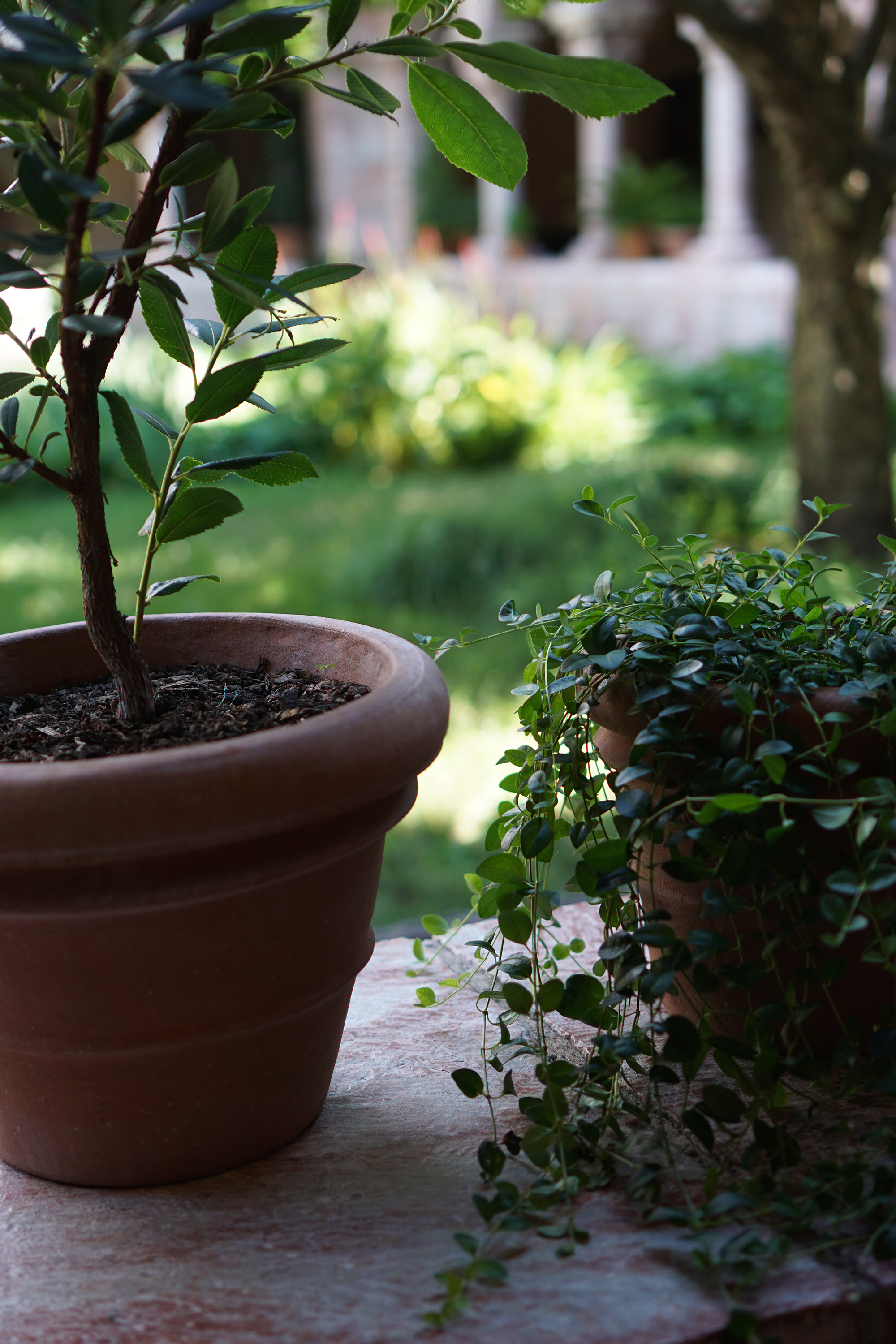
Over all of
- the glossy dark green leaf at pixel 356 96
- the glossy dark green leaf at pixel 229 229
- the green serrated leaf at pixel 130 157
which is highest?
the glossy dark green leaf at pixel 356 96

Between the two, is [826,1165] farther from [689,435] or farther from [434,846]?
[689,435]

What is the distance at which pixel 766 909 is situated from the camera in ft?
3.28

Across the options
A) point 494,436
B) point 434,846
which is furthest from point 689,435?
point 434,846

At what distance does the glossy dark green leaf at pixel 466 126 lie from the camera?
99 centimetres

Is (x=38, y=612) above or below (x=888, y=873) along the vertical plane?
below

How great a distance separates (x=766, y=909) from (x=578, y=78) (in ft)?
2.24

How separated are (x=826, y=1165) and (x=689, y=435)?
6723 millimetres

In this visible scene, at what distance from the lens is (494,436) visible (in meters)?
6.70

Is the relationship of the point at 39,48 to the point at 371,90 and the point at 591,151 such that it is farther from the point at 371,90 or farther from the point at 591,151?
the point at 591,151

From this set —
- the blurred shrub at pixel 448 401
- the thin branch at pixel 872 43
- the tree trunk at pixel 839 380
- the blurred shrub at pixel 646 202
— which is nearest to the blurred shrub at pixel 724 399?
the blurred shrub at pixel 448 401

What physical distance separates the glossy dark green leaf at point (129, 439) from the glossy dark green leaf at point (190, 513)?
0.02 m

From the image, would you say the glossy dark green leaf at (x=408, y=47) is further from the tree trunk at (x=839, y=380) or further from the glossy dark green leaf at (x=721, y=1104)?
the tree trunk at (x=839, y=380)

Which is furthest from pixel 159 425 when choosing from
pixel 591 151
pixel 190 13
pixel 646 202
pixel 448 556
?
pixel 591 151

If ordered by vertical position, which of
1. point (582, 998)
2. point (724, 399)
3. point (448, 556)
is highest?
point (582, 998)
